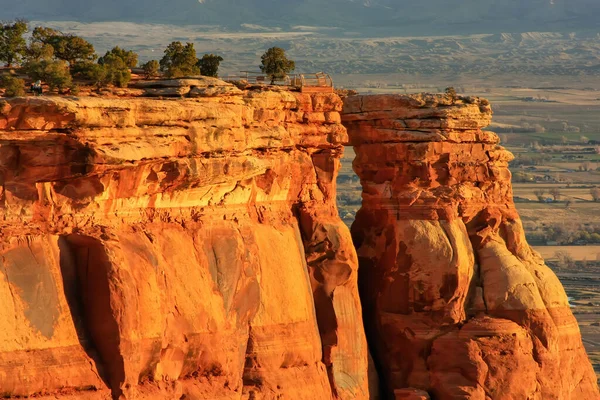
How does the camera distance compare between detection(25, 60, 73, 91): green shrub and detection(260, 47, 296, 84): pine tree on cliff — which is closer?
detection(25, 60, 73, 91): green shrub

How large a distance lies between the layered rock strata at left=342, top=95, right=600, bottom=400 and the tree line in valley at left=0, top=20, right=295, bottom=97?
511cm

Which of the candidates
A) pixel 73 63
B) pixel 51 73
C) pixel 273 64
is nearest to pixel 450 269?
pixel 273 64

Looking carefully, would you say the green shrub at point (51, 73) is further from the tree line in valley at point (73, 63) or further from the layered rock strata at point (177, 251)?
the layered rock strata at point (177, 251)

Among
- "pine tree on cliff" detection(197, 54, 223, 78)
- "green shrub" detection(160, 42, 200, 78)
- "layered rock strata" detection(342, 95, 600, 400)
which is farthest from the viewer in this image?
"pine tree on cliff" detection(197, 54, 223, 78)

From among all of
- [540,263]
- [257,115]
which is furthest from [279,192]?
[540,263]

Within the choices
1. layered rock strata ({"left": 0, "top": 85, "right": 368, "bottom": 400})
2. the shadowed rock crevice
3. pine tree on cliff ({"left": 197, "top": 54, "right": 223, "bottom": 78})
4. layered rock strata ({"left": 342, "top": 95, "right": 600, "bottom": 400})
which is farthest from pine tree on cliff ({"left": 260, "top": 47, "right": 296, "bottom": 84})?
the shadowed rock crevice

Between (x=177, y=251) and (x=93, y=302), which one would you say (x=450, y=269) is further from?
(x=93, y=302)

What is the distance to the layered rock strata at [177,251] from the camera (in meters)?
47.4

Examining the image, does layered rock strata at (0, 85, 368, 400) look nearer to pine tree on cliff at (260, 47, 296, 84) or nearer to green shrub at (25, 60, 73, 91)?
green shrub at (25, 60, 73, 91)

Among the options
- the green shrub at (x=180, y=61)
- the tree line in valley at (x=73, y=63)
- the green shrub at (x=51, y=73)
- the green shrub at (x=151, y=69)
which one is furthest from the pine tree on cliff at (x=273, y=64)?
the green shrub at (x=51, y=73)

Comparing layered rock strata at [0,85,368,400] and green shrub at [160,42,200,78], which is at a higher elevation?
green shrub at [160,42,200,78]

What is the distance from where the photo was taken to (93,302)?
49.0 meters

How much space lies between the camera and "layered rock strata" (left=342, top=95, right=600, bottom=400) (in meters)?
62.6

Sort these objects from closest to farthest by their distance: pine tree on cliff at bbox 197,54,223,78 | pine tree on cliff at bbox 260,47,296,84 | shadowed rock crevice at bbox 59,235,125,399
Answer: shadowed rock crevice at bbox 59,235,125,399 < pine tree on cliff at bbox 197,54,223,78 < pine tree on cliff at bbox 260,47,296,84
